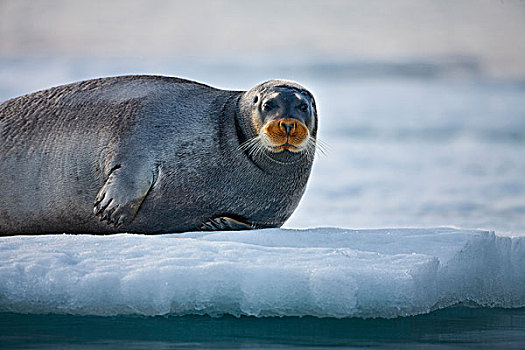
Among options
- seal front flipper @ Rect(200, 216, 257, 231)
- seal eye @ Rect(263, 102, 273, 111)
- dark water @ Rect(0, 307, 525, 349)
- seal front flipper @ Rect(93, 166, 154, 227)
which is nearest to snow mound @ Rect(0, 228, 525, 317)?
dark water @ Rect(0, 307, 525, 349)

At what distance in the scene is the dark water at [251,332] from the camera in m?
3.64

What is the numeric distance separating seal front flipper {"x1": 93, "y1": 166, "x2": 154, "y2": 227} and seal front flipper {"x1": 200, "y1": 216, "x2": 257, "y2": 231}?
0.48 metres

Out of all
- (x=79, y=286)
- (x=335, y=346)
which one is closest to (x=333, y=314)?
(x=335, y=346)

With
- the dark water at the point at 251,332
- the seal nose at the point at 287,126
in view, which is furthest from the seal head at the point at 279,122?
the dark water at the point at 251,332

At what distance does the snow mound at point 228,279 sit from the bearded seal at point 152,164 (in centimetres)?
124

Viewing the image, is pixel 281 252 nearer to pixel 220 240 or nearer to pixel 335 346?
pixel 220 240

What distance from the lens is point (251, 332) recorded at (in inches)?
153

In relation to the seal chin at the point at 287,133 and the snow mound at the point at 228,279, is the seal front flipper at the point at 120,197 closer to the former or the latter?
the seal chin at the point at 287,133

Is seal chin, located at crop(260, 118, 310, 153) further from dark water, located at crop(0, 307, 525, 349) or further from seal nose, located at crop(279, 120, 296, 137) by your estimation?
dark water, located at crop(0, 307, 525, 349)

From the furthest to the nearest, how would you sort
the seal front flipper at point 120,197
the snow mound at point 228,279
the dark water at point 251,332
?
the seal front flipper at point 120,197, the snow mound at point 228,279, the dark water at point 251,332

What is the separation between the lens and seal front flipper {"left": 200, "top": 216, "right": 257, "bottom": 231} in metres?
5.93

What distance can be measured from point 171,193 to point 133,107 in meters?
0.69

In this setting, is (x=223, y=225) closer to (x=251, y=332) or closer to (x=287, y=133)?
(x=287, y=133)

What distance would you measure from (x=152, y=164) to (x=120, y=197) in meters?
0.34
